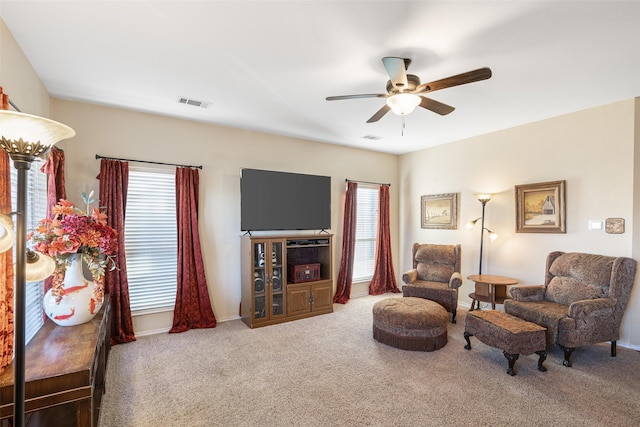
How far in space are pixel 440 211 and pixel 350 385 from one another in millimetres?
3711

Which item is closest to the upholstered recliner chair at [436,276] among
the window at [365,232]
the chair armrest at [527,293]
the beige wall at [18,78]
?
the chair armrest at [527,293]

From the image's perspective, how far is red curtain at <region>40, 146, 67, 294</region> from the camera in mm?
2854

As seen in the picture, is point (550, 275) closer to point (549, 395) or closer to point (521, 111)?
point (549, 395)

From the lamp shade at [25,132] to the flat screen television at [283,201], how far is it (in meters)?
2.89

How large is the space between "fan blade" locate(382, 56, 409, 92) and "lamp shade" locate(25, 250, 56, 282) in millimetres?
2431

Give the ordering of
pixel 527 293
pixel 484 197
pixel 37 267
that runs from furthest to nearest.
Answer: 1. pixel 484 197
2. pixel 527 293
3. pixel 37 267

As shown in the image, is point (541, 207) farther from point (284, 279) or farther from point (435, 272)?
point (284, 279)

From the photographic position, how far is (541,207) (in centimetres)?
416

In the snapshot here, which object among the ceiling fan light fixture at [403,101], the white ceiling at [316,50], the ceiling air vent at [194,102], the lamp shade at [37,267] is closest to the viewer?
the lamp shade at [37,267]

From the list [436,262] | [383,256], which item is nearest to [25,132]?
[436,262]

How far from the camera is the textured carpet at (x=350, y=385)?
2.29 meters

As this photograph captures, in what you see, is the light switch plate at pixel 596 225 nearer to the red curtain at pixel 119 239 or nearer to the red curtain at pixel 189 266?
the red curtain at pixel 189 266

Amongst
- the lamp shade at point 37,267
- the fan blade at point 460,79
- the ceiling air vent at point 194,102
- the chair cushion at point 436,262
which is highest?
the ceiling air vent at point 194,102

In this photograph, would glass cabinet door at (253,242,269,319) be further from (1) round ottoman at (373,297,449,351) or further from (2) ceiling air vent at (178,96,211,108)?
(2) ceiling air vent at (178,96,211,108)
